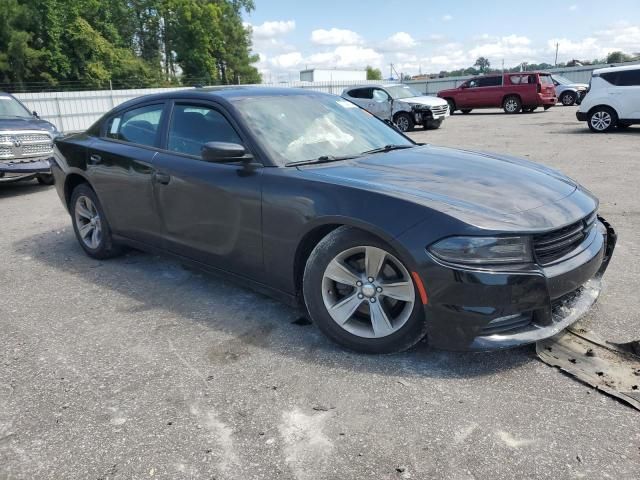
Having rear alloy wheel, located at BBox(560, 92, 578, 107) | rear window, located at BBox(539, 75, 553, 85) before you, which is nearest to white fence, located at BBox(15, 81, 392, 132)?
rear window, located at BBox(539, 75, 553, 85)

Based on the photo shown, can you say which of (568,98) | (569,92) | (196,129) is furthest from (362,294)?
(568,98)

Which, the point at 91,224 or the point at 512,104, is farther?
the point at 512,104

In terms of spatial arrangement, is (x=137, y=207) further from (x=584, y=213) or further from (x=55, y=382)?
(x=584, y=213)

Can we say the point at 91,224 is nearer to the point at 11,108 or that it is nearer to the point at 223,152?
the point at 223,152

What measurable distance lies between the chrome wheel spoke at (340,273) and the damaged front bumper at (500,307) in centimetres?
50

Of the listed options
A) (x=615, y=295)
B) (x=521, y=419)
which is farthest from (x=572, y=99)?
(x=521, y=419)

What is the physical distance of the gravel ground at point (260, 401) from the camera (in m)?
2.24

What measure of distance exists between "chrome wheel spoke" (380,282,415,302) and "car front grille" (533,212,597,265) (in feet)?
2.20

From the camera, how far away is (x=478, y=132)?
16391mm

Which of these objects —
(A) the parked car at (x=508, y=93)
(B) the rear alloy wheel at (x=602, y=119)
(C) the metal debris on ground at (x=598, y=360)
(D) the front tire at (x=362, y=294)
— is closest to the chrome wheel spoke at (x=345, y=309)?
(D) the front tire at (x=362, y=294)

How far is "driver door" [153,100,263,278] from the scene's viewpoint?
348cm

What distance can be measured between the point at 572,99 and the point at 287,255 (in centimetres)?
2872

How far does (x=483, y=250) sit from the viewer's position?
2.64 m

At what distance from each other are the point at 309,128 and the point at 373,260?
129 cm
